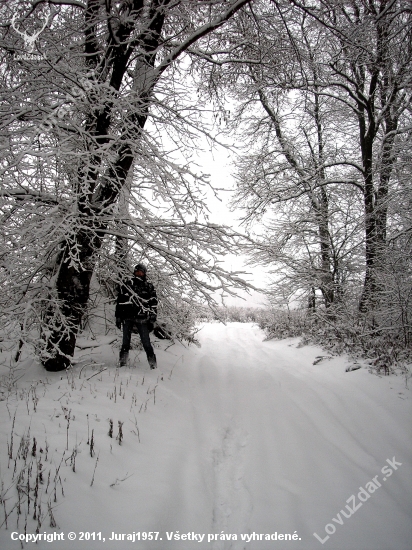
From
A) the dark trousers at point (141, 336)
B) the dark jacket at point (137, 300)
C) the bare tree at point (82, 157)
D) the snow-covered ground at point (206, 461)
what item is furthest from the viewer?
the dark trousers at point (141, 336)

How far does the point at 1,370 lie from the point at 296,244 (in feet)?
27.7

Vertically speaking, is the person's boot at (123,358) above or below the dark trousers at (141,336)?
below

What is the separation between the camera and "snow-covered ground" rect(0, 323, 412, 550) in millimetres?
2041

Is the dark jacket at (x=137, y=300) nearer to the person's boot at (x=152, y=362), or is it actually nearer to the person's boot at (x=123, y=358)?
the person's boot at (x=123, y=358)

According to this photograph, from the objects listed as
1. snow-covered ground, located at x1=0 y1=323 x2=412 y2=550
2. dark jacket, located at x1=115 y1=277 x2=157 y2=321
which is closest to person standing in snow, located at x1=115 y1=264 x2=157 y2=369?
dark jacket, located at x1=115 y1=277 x2=157 y2=321

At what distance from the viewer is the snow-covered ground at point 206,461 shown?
2041 millimetres

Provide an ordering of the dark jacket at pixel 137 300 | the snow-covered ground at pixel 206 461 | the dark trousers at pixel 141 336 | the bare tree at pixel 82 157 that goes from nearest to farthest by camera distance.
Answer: the snow-covered ground at pixel 206 461 < the bare tree at pixel 82 157 < the dark jacket at pixel 137 300 < the dark trousers at pixel 141 336

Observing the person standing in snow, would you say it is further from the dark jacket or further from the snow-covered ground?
the snow-covered ground

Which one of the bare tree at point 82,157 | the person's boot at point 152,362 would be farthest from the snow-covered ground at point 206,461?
the bare tree at point 82,157

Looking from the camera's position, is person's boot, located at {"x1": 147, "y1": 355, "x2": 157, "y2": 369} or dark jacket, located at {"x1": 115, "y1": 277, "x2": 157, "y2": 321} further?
person's boot, located at {"x1": 147, "y1": 355, "x2": 157, "y2": 369}

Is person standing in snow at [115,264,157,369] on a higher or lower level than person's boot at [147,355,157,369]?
higher

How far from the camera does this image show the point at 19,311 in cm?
356

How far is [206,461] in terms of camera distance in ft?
9.61

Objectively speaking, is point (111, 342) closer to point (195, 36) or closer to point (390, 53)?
point (195, 36)
